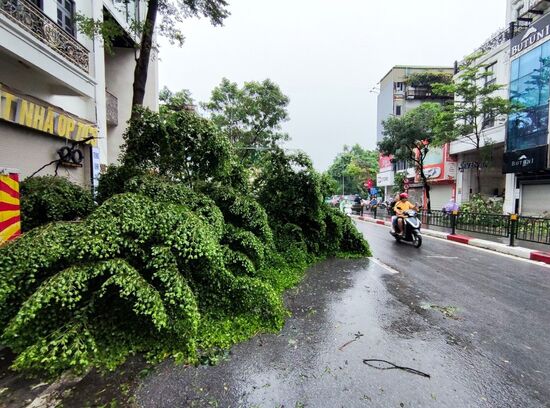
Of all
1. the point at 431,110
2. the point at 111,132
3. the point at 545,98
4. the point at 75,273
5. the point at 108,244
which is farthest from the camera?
the point at 431,110

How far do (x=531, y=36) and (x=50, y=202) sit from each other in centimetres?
2113

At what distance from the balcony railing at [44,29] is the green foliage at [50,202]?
14.3ft

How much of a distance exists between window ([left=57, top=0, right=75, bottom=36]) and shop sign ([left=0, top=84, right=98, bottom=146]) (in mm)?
2450

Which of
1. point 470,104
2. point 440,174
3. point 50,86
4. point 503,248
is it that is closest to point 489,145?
point 470,104

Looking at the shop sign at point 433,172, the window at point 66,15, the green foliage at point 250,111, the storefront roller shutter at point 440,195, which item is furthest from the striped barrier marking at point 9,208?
the storefront roller shutter at point 440,195

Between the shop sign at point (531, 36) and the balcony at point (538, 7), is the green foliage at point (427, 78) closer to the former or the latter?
the balcony at point (538, 7)

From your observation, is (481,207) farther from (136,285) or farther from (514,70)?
(136,285)

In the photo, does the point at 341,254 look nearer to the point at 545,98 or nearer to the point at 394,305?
the point at 394,305

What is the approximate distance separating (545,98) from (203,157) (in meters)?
17.8

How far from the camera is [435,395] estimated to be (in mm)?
2305

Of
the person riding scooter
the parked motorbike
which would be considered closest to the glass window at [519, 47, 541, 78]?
the person riding scooter

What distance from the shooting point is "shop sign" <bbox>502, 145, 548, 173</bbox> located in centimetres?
1430

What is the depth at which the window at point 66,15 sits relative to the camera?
8281 mm

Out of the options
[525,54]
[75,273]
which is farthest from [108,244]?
[525,54]
